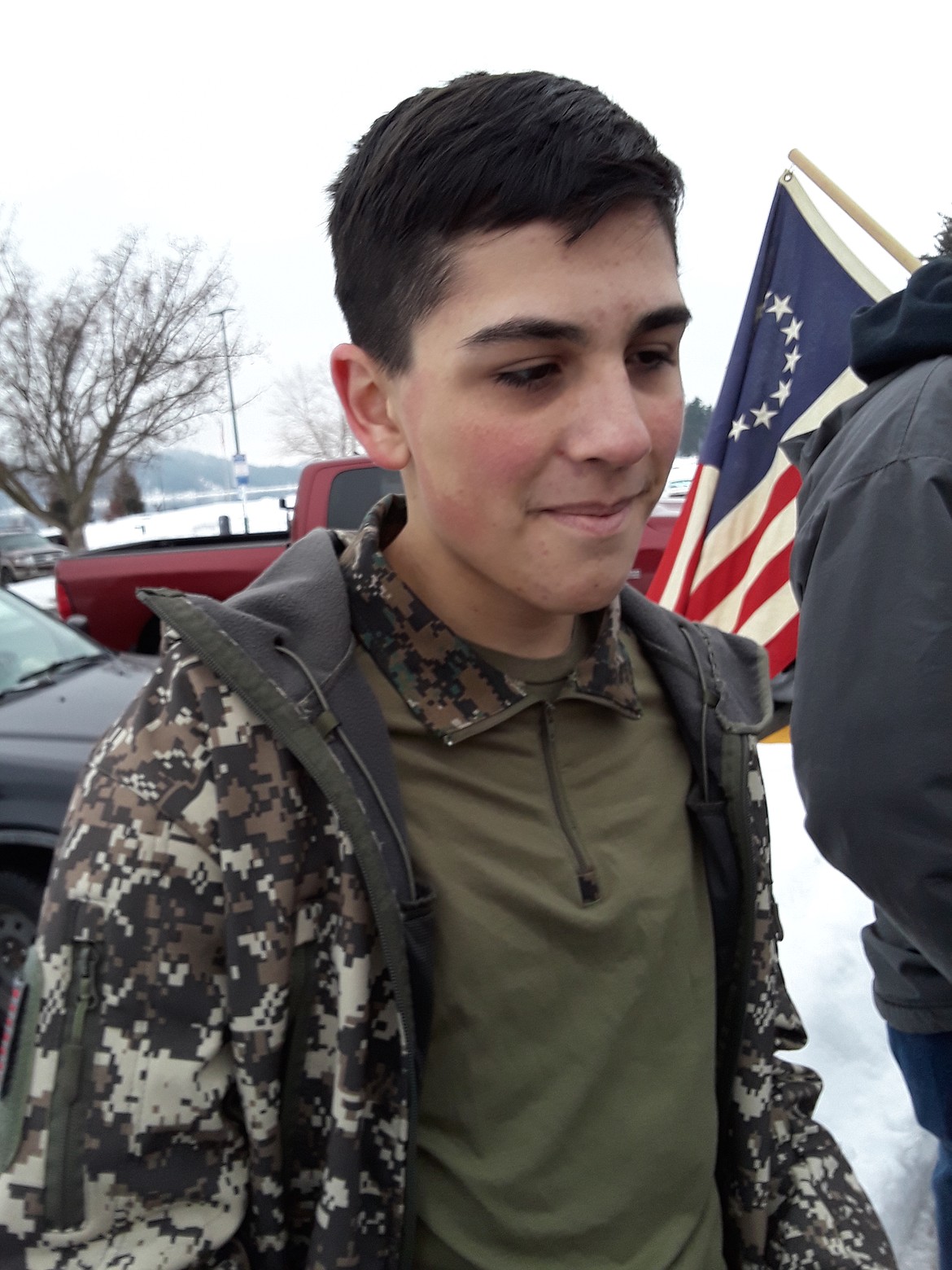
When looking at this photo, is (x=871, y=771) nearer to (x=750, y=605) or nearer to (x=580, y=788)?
(x=580, y=788)

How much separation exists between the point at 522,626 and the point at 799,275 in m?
4.00

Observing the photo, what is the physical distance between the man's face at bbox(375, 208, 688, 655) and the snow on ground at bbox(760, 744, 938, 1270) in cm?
242

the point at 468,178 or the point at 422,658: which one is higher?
the point at 468,178

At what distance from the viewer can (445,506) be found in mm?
1231

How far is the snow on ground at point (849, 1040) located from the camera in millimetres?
2787

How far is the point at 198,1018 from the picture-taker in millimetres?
1101

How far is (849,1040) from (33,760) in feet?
10.2

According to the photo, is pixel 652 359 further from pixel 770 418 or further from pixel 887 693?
pixel 770 418

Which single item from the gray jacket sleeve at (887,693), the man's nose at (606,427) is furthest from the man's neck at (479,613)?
the gray jacket sleeve at (887,693)

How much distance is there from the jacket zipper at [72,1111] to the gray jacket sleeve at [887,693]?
1141mm

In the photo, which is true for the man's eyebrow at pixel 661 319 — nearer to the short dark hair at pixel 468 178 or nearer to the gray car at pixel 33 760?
the short dark hair at pixel 468 178

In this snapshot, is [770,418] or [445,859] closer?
[445,859]

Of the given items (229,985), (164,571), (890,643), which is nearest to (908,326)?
(890,643)

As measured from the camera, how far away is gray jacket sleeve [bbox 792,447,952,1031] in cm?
153
